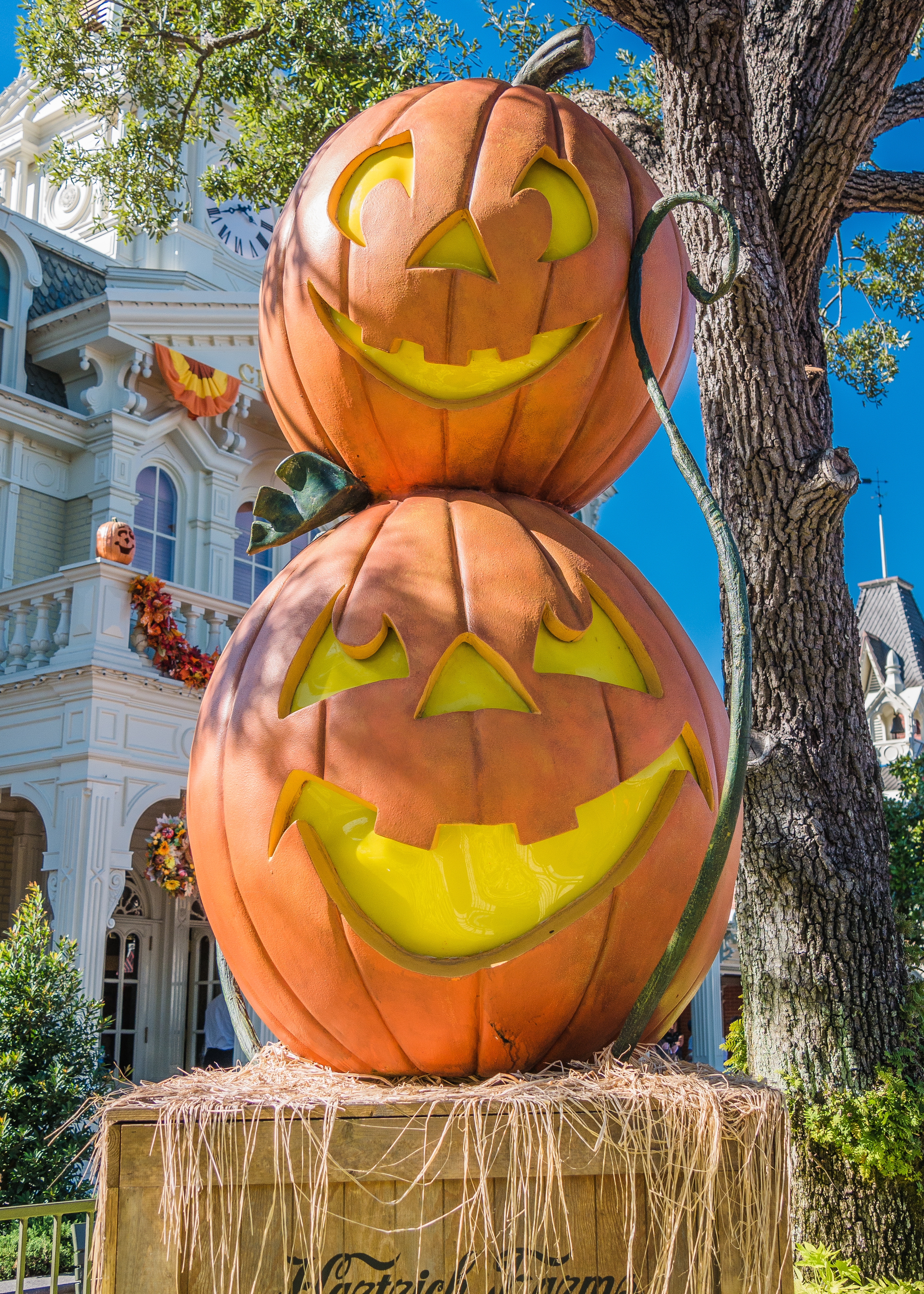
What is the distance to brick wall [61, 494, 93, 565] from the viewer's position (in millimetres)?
12766

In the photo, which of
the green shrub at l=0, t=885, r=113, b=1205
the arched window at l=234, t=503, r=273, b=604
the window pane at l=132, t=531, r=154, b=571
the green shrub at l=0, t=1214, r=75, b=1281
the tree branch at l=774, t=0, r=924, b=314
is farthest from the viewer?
the arched window at l=234, t=503, r=273, b=604

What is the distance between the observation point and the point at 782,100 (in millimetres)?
5402

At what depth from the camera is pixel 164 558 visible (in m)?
13.5

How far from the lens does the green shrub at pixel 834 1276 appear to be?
436cm

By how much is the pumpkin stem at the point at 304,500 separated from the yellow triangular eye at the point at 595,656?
23.9 inches

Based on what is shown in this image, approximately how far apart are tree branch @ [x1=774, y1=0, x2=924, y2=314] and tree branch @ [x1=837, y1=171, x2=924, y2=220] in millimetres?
804

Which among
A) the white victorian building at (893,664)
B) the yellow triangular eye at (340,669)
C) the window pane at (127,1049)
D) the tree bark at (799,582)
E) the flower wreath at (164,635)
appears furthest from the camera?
the white victorian building at (893,664)

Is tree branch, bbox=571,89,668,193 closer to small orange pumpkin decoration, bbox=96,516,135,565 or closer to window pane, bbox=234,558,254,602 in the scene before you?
small orange pumpkin decoration, bbox=96,516,135,565

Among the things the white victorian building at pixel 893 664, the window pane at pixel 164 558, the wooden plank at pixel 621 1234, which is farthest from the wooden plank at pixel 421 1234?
the white victorian building at pixel 893 664

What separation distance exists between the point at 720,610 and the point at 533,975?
3.29 m

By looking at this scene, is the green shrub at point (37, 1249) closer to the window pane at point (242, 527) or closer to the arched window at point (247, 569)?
the arched window at point (247, 569)

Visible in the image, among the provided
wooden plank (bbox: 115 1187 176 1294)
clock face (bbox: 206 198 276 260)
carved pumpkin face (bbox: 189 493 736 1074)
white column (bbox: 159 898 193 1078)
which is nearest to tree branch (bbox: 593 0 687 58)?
carved pumpkin face (bbox: 189 493 736 1074)

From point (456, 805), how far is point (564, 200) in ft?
4.21

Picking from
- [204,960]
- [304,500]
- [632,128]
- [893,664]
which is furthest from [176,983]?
[893,664]
